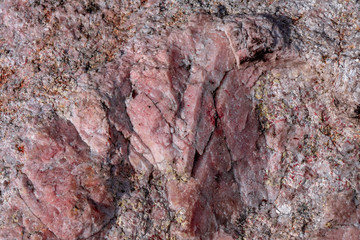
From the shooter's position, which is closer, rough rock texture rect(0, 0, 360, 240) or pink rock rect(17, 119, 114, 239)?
pink rock rect(17, 119, 114, 239)

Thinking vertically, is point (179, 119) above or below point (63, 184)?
above

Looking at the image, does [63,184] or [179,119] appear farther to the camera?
[179,119]

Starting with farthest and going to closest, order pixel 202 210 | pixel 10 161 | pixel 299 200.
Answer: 1. pixel 299 200
2. pixel 202 210
3. pixel 10 161

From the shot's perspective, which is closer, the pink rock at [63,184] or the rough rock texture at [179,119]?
the pink rock at [63,184]

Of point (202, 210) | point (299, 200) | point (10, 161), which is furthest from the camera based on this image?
point (299, 200)

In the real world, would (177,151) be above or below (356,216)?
→ above

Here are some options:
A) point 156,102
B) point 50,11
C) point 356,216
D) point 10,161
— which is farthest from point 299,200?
point 50,11

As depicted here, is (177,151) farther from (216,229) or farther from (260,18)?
(260,18)

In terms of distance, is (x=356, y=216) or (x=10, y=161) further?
(x=356, y=216)
